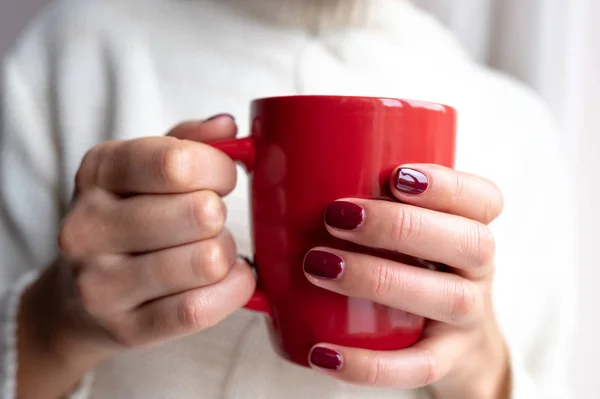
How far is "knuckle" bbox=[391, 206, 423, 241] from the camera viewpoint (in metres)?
0.42

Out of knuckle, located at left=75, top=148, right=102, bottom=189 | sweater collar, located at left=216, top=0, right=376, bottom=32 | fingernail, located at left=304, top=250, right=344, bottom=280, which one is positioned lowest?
fingernail, located at left=304, top=250, right=344, bottom=280

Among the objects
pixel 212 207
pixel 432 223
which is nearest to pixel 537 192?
pixel 432 223

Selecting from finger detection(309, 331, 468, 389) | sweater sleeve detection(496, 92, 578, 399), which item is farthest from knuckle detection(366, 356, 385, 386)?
sweater sleeve detection(496, 92, 578, 399)

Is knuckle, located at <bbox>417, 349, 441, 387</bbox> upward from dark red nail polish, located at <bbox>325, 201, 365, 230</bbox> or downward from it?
downward

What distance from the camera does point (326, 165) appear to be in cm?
42

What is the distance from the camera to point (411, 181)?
0.42m

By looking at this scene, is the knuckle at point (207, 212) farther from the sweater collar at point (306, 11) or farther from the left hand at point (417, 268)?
the sweater collar at point (306, 11)

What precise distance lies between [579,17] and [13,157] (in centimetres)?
89

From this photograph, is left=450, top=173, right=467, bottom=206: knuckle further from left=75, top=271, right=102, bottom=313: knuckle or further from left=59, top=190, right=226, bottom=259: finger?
left=75, top=271, right=102, bottom=313: knuckle

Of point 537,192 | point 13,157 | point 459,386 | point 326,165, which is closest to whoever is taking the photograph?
point 326,165

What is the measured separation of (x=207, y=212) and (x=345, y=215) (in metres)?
0.11

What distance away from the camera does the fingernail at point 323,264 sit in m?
0.42

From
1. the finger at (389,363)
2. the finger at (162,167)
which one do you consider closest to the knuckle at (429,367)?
the finger at (389,363)

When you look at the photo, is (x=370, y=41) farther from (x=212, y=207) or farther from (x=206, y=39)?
(x=212, y=207)
